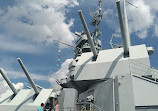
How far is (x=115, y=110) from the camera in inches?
224

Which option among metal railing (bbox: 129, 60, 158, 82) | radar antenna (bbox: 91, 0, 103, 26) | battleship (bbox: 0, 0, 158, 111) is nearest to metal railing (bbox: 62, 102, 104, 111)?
battleship (bbox: 0, 0, 158, 111)

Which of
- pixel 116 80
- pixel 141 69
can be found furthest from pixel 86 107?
pixel 141 69

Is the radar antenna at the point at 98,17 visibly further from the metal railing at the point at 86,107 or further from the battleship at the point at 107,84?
the metal railing at the point at 86,107

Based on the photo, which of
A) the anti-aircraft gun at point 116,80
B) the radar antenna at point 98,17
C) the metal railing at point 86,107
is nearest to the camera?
the anti-aircraft gun at point 116,80

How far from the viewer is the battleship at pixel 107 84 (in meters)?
5.42

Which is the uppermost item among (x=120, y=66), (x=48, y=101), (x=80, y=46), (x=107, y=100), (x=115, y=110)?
(x=80, y=46)

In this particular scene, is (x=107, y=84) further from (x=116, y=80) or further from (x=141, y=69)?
(x=141, y=69)

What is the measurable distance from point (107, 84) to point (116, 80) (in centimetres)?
57

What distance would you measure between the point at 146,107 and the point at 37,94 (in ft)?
28.2

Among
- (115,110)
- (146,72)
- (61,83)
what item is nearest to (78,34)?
(61,83)

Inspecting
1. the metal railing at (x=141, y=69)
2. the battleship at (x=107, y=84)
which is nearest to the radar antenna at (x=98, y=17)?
the battleship at (x=107, y=84)

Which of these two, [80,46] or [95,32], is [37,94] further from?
[95,32]

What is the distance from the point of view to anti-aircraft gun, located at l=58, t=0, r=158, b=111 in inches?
211

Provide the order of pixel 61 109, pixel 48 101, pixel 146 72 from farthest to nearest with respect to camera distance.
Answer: pixel 48 101 → pixel 61 109 → pixel 146 72
